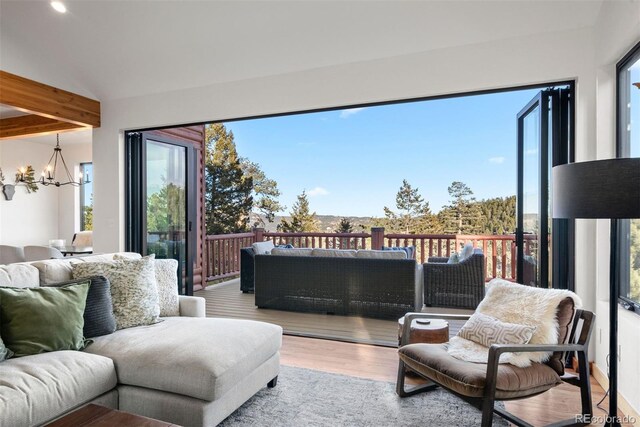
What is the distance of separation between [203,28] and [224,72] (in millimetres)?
523

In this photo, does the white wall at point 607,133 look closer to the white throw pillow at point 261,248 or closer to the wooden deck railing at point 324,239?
the white throw pillow at point 261,248

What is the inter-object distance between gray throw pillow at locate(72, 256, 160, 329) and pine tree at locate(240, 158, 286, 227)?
666 centimetres

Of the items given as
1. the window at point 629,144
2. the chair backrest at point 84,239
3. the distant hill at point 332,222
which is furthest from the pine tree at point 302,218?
the window at point 629,144

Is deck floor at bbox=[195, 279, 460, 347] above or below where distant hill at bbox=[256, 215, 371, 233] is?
below

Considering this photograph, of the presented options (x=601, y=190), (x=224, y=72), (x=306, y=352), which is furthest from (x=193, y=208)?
(x=601, y=190)

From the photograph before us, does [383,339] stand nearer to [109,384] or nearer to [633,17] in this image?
[109,384]

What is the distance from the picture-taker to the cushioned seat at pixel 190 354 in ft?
6.36

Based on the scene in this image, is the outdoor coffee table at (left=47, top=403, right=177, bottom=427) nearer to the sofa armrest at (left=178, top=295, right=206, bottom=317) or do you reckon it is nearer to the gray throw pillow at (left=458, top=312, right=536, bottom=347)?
the sofa armrest at (left=178, top=295, right=206, bottom=317)

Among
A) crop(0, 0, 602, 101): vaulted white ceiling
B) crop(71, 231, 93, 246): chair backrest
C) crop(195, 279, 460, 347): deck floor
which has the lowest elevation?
crop(195, 279, 460, 347): deck floor

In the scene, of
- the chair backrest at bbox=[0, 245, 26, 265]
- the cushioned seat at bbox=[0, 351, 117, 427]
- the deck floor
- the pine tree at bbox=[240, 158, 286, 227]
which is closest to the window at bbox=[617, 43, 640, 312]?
the deck floor

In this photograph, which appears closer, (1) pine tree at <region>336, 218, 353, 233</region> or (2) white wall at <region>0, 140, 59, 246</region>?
(2) white wall at <region>0, 140, 59, 246</region>

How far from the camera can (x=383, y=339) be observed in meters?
3.74

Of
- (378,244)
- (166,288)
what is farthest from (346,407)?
(378,244)

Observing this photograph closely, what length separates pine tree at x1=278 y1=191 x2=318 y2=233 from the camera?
895 cm
